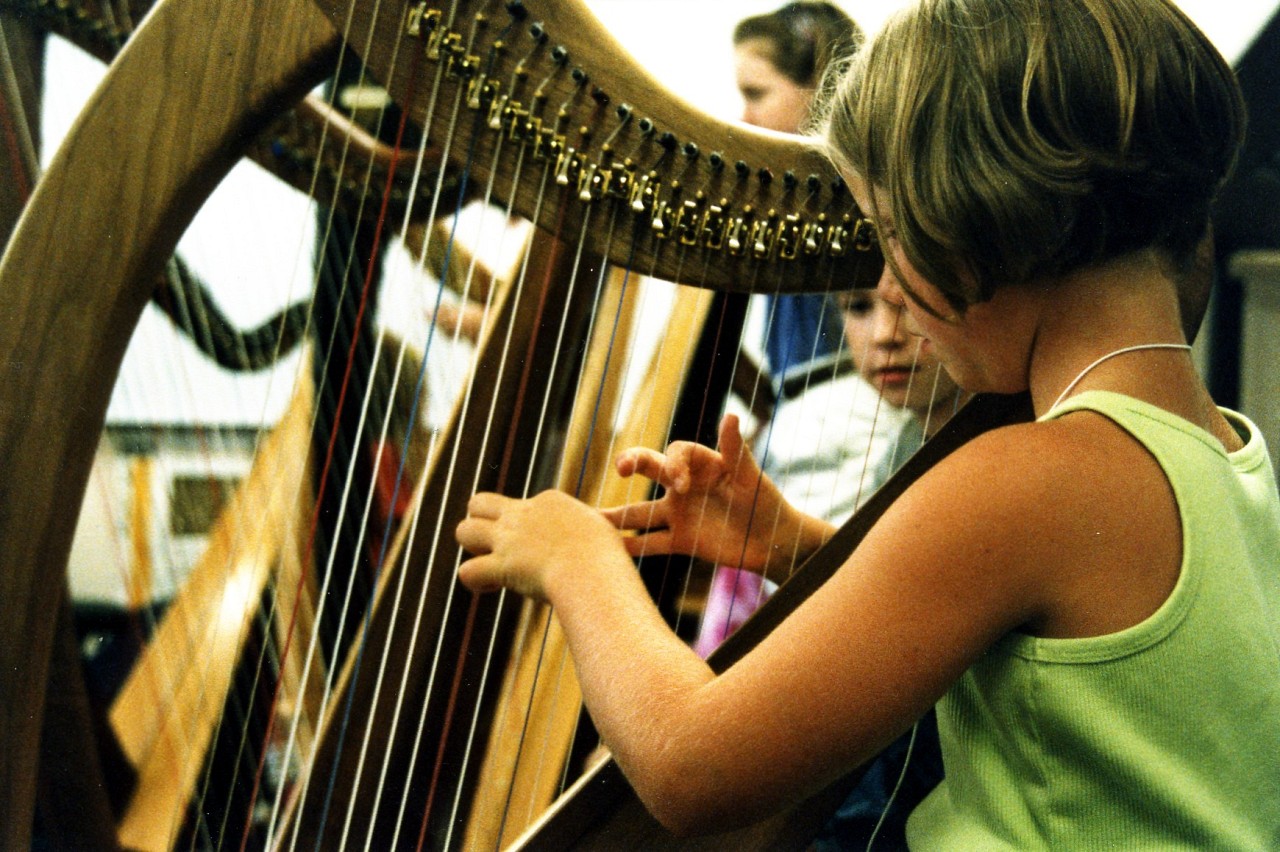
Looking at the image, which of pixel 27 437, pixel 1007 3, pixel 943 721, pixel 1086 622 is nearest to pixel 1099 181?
pixel 1007 3

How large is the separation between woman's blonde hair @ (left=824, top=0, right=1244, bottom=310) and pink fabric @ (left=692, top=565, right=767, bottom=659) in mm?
789

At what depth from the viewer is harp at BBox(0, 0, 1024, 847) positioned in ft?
2.52

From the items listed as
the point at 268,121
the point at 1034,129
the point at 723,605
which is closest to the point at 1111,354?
the point at 1034,129

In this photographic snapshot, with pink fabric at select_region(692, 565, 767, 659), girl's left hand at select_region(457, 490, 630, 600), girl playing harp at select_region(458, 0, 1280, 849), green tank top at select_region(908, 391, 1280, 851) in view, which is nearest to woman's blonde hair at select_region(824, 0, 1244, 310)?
girl playing harp at select_region(458, 0, 1280, 849)

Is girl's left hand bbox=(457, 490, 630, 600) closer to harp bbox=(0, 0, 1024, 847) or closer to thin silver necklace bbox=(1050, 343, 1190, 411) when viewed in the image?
harp bbox=(0, 0, 1024, 847)

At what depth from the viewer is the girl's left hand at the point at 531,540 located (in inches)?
33.9

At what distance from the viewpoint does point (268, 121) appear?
79 cm

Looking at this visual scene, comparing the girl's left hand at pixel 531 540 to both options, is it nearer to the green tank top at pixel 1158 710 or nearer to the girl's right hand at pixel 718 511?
the girl's right hand at pixel 718 511

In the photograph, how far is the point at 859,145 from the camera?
79cm

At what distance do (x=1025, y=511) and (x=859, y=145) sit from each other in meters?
0.28

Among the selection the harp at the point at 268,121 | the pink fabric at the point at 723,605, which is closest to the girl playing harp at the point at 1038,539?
the harp at the point at 268,121

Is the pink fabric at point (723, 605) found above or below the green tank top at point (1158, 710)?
below

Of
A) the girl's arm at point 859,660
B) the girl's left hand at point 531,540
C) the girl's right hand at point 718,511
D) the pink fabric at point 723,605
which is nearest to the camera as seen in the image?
the girl's arm at point 859,660

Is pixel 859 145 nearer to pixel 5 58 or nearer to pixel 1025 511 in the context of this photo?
pixel 1025 511
